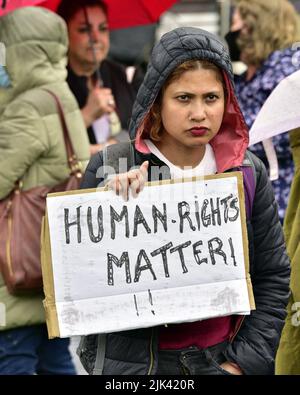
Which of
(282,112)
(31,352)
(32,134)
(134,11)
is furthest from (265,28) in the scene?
(31,352)

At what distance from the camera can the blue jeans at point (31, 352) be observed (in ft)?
15.3

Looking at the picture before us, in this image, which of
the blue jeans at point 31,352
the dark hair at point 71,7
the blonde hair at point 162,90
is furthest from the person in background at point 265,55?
the blonde hair at point 162,90

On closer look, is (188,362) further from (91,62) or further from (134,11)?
(134,11)

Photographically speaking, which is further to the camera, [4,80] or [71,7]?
[71,7]

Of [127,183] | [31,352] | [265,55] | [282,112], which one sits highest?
[265,55]

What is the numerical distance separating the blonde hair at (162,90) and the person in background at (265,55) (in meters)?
2.18

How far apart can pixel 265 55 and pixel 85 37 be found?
40.5 inches

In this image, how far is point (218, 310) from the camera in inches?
129

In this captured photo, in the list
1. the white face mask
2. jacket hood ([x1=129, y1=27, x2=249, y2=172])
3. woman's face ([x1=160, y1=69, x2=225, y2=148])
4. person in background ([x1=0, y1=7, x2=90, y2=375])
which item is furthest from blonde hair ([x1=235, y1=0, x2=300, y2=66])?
woman's face ([x1=160, y1=69, x2=225, y2=148])

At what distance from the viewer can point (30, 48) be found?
4793 mm

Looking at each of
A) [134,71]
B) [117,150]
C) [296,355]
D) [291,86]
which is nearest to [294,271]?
[296,355]

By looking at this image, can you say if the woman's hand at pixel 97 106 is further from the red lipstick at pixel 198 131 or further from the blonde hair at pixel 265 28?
the red lipstick at pixel 198 131

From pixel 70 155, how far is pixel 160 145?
1.32m

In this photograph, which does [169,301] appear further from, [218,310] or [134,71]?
[134,71]
